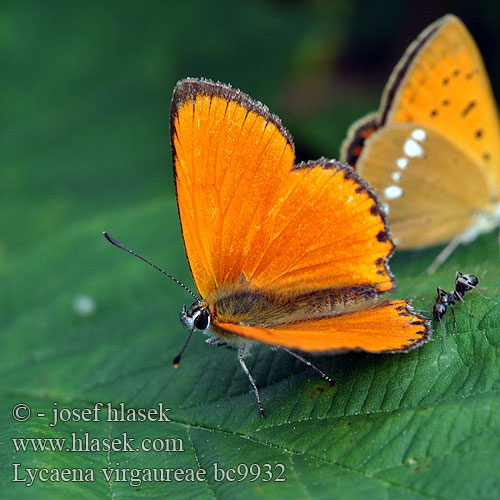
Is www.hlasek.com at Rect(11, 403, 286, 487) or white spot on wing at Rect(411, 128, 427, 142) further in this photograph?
white spot on wing at Rect(411, 128, 427, 142)

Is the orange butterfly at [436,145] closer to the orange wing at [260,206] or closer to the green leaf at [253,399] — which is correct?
the green leaf at [253,399]

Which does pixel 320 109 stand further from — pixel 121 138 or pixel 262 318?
pixel 262 318

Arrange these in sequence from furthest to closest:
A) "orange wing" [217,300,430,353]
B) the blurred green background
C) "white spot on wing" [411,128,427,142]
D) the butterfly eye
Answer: "white spot on wing" [411,128,427,142]
the butterfly eye
the blurred green background
"orange wing" [217,300,430,353]

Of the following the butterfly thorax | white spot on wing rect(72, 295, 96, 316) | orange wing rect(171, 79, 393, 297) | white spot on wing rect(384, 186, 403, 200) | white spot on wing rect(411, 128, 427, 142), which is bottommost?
the butterfly thorax

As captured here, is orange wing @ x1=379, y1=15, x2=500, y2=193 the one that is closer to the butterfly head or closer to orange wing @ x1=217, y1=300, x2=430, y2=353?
orange wing @ x1=217, y1=300, x2=430, y2=353

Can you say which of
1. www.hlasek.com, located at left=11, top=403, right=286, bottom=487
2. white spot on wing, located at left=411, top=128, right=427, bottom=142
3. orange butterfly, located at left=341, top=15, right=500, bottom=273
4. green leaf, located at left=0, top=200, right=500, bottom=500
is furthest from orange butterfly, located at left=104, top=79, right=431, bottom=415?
white spot on wing, located at left=411, top=128, right=427, bottom=142

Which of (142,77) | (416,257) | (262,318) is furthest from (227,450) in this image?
(142,77)
